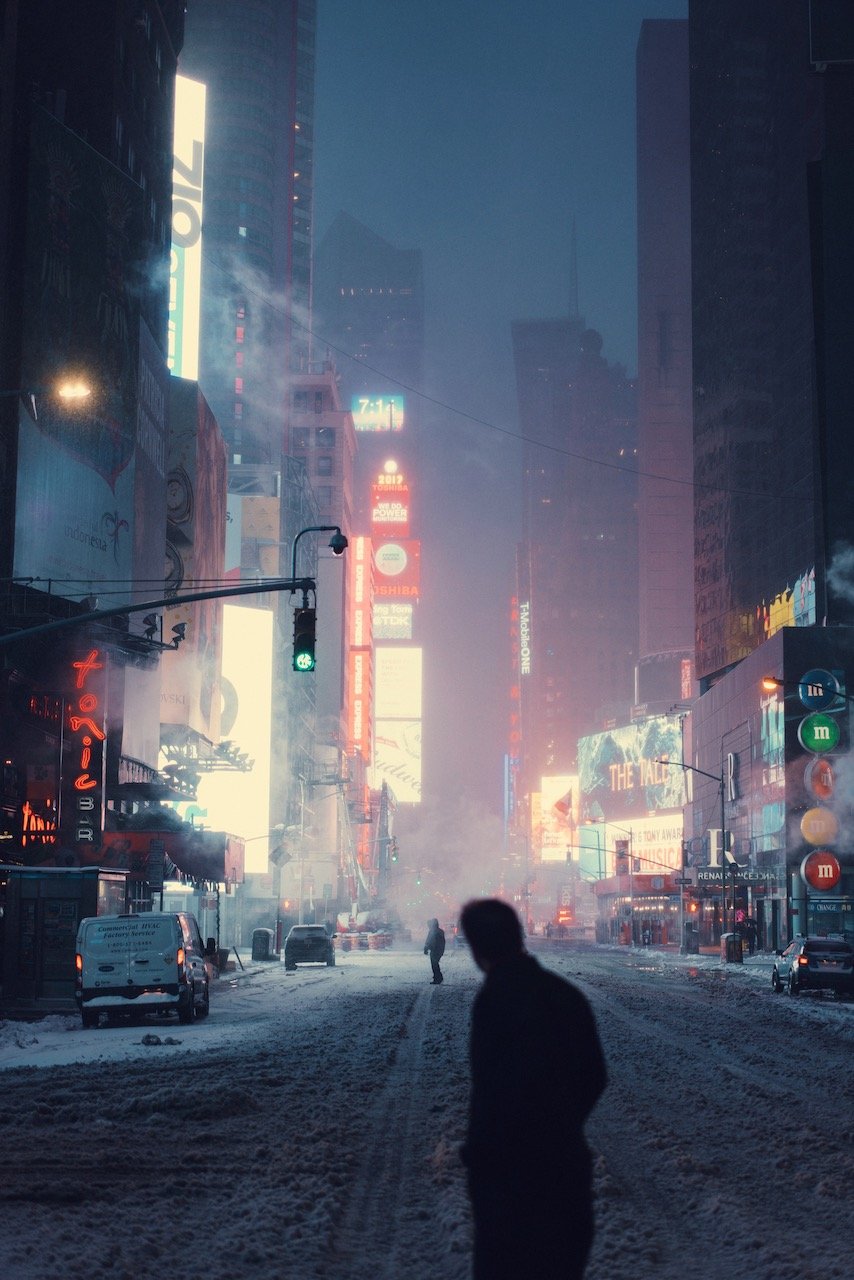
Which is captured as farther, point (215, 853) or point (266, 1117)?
point (215, 853)

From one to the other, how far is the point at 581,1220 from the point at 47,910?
28.8 meters

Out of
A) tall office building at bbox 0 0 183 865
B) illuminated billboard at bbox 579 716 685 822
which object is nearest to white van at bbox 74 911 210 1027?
tall office building at bbox 0 0 183 865

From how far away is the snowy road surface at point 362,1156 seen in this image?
29.2 feet

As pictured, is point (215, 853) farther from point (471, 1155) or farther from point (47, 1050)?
point (471, 1155)

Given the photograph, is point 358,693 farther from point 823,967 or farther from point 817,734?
point 823,967

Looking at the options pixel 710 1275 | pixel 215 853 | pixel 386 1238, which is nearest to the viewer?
pixel 710 1275

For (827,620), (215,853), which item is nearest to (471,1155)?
(215,853)

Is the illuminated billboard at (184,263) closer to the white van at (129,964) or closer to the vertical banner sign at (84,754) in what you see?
the vertical banner sign at (84,754)

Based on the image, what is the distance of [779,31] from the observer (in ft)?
385

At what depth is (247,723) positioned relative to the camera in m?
118

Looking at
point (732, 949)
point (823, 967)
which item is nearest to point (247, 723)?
point (732, 949)

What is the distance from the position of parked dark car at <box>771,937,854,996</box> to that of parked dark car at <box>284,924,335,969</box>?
21.3 meters

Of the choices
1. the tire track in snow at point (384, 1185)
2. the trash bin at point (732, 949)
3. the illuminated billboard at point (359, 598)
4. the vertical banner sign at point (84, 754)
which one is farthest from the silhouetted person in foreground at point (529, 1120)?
the illuminated billboard at point (359, 598)

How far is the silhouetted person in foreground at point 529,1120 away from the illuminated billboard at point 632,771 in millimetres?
164178
